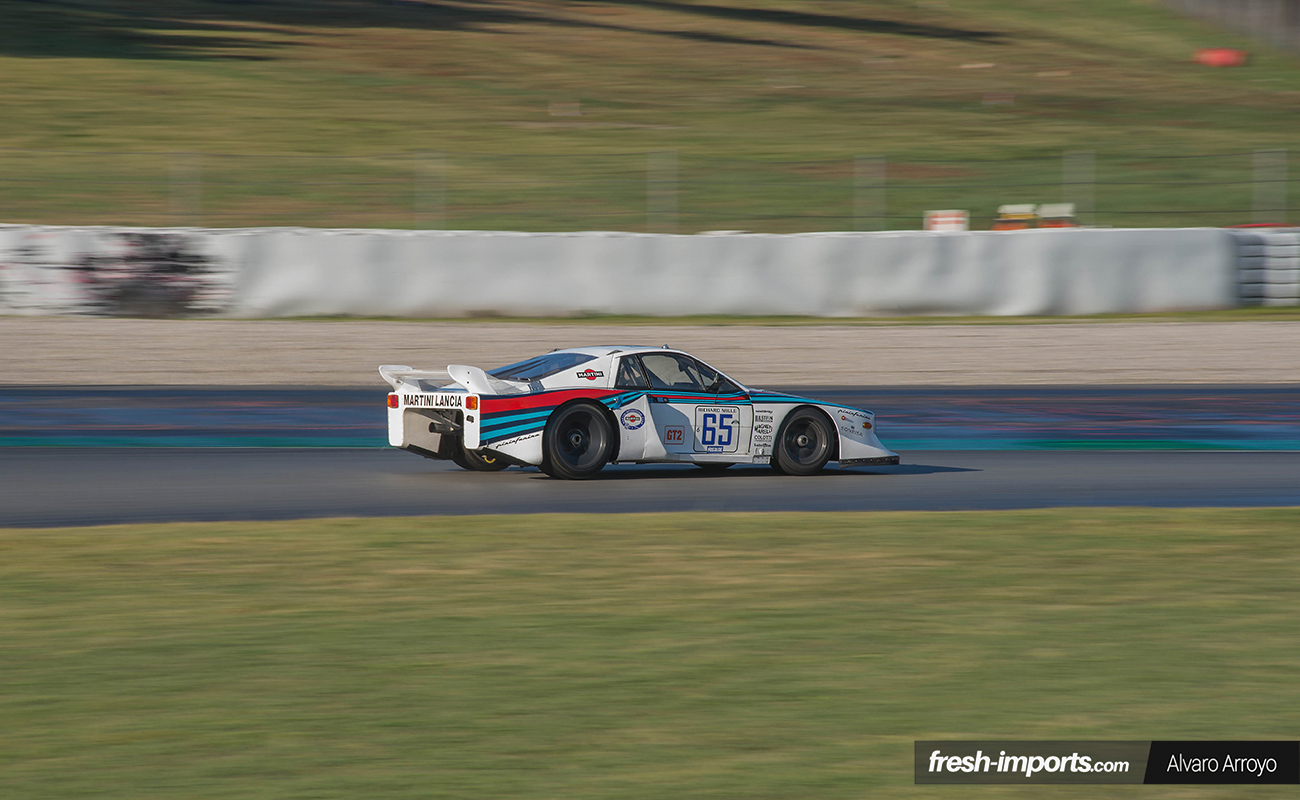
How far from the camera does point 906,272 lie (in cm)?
2125

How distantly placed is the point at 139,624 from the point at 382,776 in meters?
2.48

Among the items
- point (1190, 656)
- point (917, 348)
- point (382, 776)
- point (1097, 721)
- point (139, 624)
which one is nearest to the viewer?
point (382, 776)

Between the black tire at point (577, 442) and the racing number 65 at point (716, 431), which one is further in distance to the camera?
the racing number 65 at point (716, 431)

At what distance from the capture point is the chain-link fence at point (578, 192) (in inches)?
917

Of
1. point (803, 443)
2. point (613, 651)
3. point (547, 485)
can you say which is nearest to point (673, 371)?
point (803, 443)

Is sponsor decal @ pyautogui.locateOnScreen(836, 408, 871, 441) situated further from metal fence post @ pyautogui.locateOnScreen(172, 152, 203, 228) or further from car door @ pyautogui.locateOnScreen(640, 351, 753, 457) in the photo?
metal fence post @ pyautogui.locateOnScreen(172, 152, 203, 228)

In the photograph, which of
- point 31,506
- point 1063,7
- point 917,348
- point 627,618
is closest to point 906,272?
point 917,348

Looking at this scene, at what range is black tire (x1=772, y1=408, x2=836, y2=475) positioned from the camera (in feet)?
38.4

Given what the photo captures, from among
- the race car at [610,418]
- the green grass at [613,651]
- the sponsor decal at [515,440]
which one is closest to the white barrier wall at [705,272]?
the race car at [610,418]

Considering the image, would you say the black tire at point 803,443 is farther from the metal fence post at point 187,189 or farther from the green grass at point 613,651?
the metal fence post at point 187,189

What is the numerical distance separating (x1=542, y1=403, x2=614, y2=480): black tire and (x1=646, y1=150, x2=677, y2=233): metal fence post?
1260 centimetres

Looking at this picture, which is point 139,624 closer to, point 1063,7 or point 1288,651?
point 1288,651

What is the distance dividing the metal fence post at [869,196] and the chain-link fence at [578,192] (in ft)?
0.09

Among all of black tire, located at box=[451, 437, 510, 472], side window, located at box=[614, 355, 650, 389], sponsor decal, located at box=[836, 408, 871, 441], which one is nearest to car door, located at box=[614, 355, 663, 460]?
side window, located at box=[614, 355, 650, 389]
